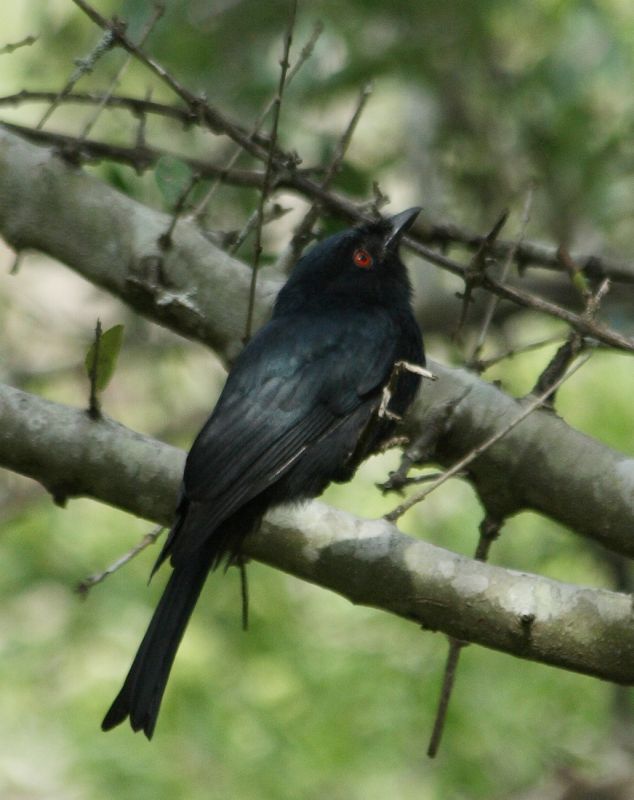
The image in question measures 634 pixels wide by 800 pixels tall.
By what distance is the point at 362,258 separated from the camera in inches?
178

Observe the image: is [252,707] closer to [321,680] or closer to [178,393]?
[321,680]

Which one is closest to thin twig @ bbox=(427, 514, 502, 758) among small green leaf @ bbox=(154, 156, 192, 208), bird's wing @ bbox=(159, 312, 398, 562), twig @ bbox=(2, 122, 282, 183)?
bird's wing @ bbox=(159, 312, 398, 562)

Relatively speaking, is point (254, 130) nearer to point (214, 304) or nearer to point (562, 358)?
point (214, 304)

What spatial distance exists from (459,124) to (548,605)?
475cm

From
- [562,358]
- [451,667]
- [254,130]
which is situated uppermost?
[254,130]

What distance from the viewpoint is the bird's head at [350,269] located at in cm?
449

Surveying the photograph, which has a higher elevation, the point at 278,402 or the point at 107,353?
the point at 278,402

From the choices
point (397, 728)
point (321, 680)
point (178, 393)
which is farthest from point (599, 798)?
point (178, 393)

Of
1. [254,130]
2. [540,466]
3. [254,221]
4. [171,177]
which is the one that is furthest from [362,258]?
[540,466]

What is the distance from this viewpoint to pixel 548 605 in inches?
117

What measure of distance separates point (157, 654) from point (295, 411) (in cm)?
87

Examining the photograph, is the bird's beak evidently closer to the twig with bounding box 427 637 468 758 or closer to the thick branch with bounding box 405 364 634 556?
the thick branch with bounding box 405 364 634 556

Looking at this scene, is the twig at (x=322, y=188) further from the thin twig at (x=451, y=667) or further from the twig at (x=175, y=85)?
the thin twig at (x=451, y=667)

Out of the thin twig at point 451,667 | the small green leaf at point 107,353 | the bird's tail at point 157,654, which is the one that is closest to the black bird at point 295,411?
the bird's tail at point 157,654
